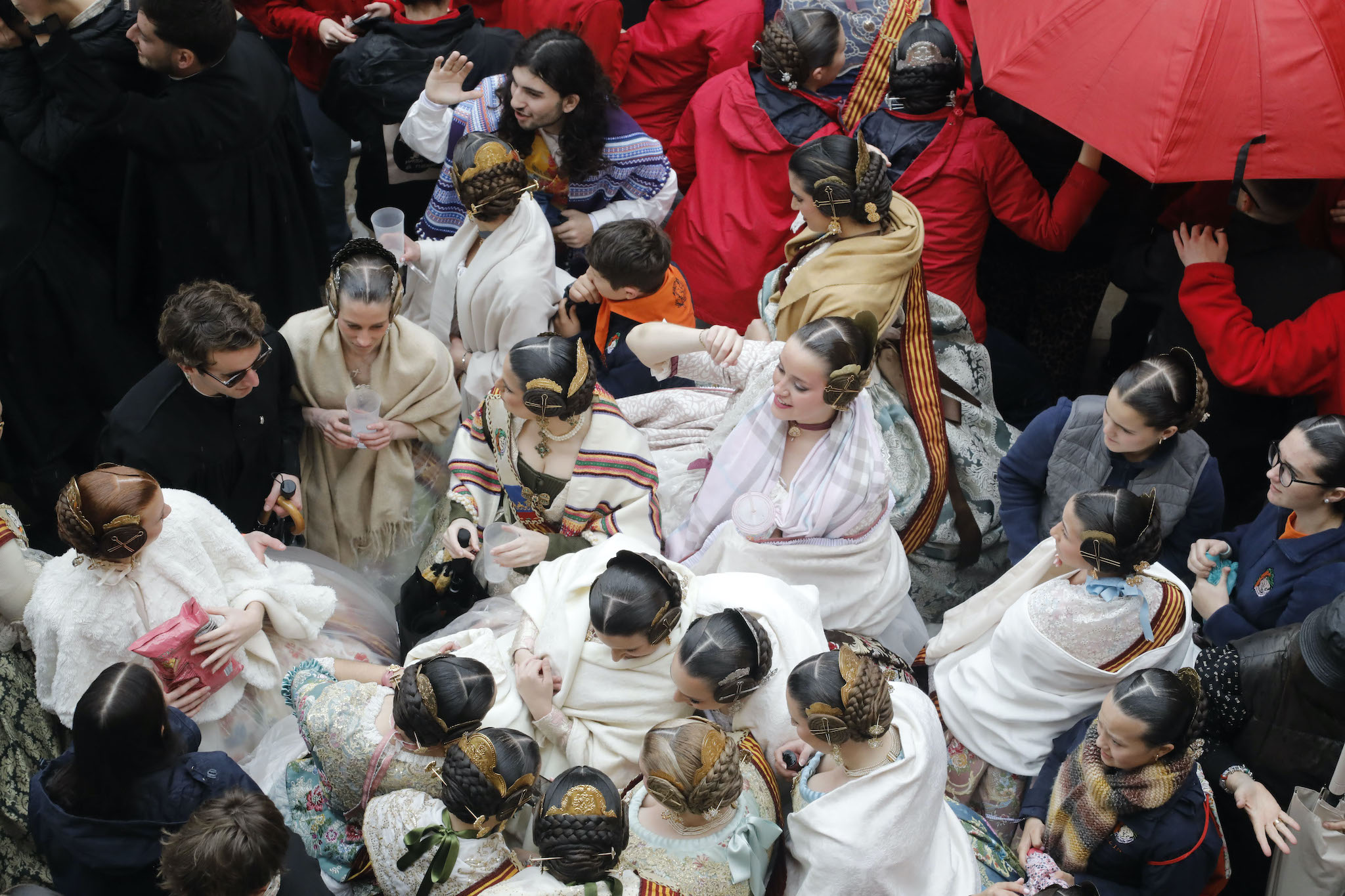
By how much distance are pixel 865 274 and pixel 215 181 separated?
2391mm

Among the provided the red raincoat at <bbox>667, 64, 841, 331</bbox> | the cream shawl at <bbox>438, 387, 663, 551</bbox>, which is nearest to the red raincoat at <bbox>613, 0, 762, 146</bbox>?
the red raincoat at <bbox>667, 64, 841, 331</bbox>

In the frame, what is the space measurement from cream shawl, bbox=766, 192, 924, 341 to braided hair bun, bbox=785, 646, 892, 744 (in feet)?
5.09

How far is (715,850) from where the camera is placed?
250 cm

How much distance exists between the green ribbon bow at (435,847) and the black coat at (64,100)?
107 inches

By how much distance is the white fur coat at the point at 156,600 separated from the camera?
9.37 feet

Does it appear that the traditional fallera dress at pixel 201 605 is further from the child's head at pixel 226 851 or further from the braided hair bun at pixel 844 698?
the braided hair bun at pixel 844 698

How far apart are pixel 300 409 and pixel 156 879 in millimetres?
1576

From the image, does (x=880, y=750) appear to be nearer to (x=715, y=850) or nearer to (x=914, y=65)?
(x=715, y=850)

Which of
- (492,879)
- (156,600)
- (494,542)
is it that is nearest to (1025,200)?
(494,542)

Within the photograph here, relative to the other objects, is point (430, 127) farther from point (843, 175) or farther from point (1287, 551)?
point (1287, 551)

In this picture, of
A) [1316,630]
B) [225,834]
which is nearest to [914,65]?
[1316,630]

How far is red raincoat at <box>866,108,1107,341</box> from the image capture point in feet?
14.2

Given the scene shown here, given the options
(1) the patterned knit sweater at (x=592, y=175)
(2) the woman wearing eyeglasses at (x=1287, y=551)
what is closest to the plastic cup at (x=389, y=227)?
(1) the patterned knit sweater at (x=592, y=175)

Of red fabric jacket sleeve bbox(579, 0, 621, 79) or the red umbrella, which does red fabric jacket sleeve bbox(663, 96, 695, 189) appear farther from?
the red umbrella
